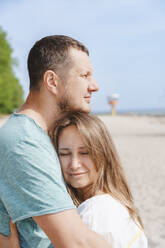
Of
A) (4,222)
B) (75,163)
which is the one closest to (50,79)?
(75,163)

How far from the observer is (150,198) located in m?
7.91

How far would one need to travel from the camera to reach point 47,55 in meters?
2.00

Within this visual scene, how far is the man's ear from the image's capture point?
1980 mm

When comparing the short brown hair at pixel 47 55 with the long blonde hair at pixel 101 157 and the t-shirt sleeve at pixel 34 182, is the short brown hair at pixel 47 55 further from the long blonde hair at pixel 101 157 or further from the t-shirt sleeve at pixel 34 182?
the t-shirt sleeve at pixel 34 182

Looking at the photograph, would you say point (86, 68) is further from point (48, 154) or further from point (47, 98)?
point (48, 154)

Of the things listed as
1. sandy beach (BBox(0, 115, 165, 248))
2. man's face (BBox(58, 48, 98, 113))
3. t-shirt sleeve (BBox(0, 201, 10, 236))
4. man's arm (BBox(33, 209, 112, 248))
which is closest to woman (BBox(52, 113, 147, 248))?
man's face (BBox(58, 48, 98, 113))

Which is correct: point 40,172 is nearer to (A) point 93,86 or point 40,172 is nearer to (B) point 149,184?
(A) point 93,86

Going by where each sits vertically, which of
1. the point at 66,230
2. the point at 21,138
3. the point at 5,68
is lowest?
the point at 5,68

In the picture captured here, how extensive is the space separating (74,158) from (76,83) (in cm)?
44

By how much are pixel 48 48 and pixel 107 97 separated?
70630 millimetres

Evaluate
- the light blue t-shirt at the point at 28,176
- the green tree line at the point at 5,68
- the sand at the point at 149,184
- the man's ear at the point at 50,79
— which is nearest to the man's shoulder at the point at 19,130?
the light blue t-shirt at the point at 28,176

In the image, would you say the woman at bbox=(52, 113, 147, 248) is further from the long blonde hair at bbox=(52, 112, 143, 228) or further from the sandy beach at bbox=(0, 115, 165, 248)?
the sandy beach at bbox=(0, 115, 165, 248)

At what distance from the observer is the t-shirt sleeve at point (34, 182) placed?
5.35ft

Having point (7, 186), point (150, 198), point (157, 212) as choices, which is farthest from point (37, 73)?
point (150, 198)
